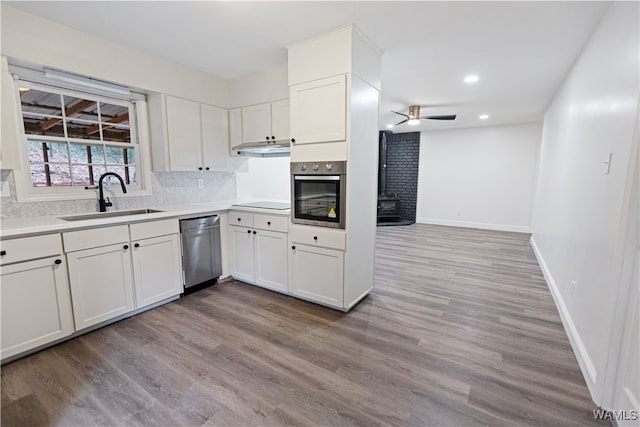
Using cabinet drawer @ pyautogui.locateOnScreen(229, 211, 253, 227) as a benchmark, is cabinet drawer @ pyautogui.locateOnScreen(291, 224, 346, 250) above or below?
below

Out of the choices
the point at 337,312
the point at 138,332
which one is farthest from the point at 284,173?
the point at 138,332

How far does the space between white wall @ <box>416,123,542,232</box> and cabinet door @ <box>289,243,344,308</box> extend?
556 centimetres

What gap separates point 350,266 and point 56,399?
212 centimetres

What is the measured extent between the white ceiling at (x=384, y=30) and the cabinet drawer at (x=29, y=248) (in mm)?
1690

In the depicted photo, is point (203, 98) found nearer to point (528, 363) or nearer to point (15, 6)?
point (15, 6)

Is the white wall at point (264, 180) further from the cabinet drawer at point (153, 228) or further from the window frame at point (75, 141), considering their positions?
the cabinet drawer at point (153, 228)

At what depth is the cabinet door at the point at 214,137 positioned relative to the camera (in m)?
3.41

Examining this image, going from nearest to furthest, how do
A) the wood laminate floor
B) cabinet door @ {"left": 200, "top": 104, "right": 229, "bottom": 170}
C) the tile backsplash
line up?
the wood laminate floor < the tile backsplash < cabinet door @ {"left": 200, "top": 104, "right": 229, "bottom": 170}

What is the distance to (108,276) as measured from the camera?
2363 mm

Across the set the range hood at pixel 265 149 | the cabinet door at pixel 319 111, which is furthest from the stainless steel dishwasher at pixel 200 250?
the cabinet door at pixel 319 111

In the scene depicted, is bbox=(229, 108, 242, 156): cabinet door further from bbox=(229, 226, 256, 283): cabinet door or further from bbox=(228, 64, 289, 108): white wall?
bbox=(229, 226, 256, 283): cabinet door

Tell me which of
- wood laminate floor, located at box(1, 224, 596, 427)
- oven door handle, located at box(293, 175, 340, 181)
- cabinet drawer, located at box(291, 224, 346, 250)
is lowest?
wood laminate floor, located at box(1, 224, 596, 427)

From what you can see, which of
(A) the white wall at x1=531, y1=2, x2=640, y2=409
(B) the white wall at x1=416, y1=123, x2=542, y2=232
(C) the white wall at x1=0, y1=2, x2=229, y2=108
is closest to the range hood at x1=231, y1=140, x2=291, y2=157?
(C) the white wall at x1=0, y1=2, x2=229, y2=108

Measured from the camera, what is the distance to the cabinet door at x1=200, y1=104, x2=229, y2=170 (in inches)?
134
